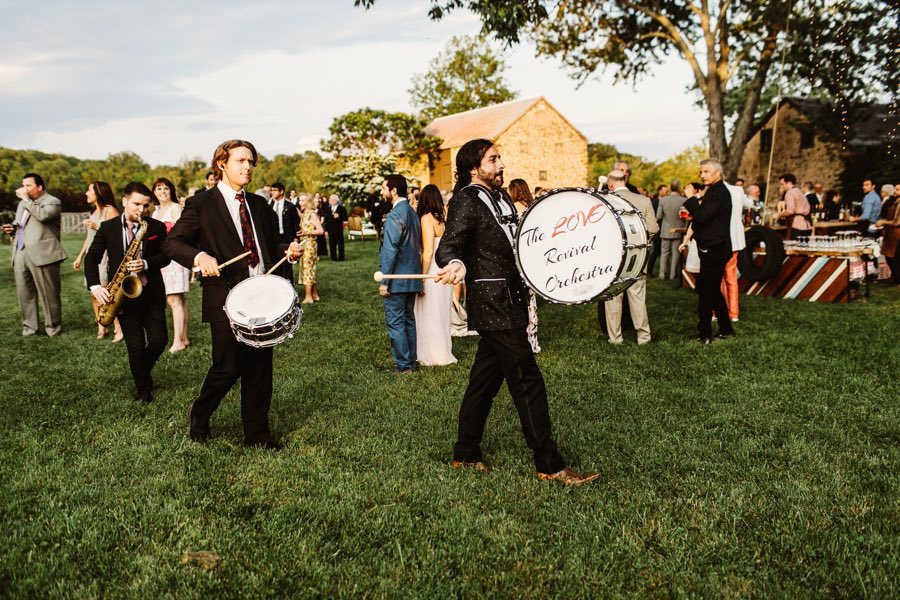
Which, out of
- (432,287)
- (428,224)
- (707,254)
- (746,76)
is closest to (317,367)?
(432,287)

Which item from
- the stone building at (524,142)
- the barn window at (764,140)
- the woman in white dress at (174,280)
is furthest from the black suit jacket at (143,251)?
the barn window at (764,140)

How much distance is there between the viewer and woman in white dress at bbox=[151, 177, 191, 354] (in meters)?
8.20

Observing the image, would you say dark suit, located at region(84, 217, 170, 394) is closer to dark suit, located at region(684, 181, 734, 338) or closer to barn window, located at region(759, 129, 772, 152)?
dark suit, located at region(684, 181, 734, 338)

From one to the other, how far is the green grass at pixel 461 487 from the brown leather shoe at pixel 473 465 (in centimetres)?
12

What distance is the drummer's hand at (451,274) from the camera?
3.53 metres

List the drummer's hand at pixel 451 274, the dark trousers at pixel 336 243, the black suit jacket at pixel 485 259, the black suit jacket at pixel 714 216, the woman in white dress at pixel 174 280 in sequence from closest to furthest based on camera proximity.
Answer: the drummer's hand at pixel 451 274 → the black suit jacket at pixel 485 259 → the black suit jacket at pixel 714 216 → the woman in white dress at pixel 174 280 → the dark trousers at pixel 336 243

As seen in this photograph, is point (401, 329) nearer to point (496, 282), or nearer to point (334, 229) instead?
point (496, 282)

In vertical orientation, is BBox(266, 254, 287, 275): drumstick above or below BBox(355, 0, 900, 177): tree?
below

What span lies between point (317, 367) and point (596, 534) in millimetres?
4478

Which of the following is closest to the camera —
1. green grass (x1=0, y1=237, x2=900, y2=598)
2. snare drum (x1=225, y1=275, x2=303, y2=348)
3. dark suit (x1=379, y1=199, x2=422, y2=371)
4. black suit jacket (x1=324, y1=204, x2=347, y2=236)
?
green grass (x1=0, y1=237, x2=900, y2=598)

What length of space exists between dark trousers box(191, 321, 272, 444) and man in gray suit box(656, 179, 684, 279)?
438 inches

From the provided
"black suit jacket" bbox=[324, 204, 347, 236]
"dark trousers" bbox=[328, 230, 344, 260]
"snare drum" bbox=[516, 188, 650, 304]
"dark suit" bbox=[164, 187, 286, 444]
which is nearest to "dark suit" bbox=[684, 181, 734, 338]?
"snare drum" bbox=[516, 188, 650, 304]

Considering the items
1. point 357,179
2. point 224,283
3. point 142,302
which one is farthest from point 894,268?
point 357,179

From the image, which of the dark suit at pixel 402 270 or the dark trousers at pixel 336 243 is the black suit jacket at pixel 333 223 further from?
the dark suit at pixel 402 270
